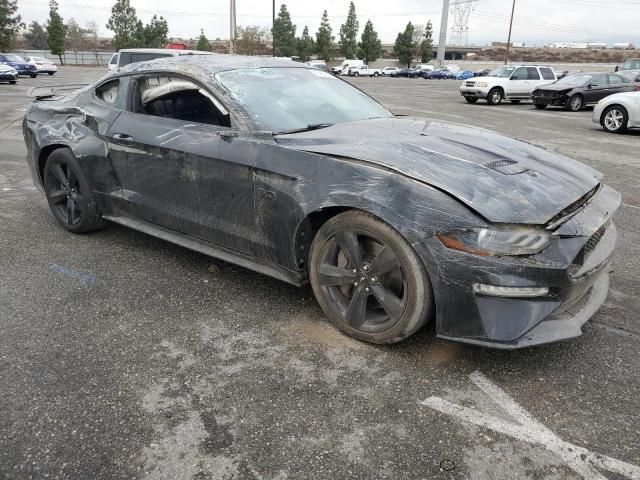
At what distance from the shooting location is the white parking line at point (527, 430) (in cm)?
212

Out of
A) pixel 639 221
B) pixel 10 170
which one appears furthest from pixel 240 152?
pixel 10 170

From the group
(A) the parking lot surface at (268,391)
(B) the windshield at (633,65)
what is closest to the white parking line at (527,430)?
(A) the parking lot surface at (268,391)

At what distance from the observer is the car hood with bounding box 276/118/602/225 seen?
258 centimetres

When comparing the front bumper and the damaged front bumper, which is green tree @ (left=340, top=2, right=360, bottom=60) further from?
the damaged front bumper

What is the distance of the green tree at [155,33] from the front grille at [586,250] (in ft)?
257

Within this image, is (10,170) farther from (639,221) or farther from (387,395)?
(639,221)

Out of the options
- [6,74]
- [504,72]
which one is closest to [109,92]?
[504,72]

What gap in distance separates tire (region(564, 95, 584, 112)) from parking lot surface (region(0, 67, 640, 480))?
1719 cm

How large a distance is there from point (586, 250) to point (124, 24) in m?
79.7

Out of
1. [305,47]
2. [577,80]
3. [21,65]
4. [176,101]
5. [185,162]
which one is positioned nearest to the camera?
[185,162]

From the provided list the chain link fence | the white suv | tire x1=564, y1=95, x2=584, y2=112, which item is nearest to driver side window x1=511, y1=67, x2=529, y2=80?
the white suv

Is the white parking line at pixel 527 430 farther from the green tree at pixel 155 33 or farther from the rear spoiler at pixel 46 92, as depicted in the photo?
the green tree at pixel 155 33

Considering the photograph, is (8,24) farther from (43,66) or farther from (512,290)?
(512,290)

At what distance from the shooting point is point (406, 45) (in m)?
88.5
